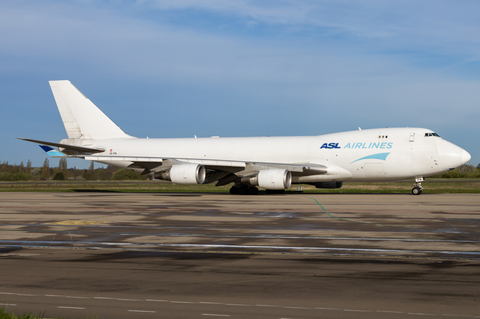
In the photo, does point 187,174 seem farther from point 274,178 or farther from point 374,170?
point 374,170

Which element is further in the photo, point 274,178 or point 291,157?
point 291,157

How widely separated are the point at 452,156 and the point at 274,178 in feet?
41.4

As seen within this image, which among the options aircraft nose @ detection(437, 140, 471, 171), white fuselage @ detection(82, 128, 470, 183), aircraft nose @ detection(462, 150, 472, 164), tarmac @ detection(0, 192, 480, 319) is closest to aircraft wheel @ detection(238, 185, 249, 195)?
white fuselage @ detection(82, 128, 470, 183)

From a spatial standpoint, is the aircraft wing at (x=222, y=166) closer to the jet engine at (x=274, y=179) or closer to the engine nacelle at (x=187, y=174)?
the engine nacelle at (x=187, y=174)

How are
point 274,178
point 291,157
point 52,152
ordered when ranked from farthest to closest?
point 52,152, point 291,157, point 274,178

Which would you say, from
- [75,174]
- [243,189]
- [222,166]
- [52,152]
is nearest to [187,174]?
[222,166]

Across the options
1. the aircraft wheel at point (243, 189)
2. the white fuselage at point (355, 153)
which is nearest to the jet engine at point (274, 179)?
the white fuselage at point (355, 153)

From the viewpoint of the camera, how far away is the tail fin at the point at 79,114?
43.2m

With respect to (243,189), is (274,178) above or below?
above

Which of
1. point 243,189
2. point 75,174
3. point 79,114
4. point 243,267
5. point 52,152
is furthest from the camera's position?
point 75,174

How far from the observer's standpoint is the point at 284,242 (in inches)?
528

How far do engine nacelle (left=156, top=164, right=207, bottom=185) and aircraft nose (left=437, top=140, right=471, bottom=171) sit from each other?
Answer: 56.8 feet

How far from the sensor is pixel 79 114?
43250 mm

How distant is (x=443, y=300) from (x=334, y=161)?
2794 cm
